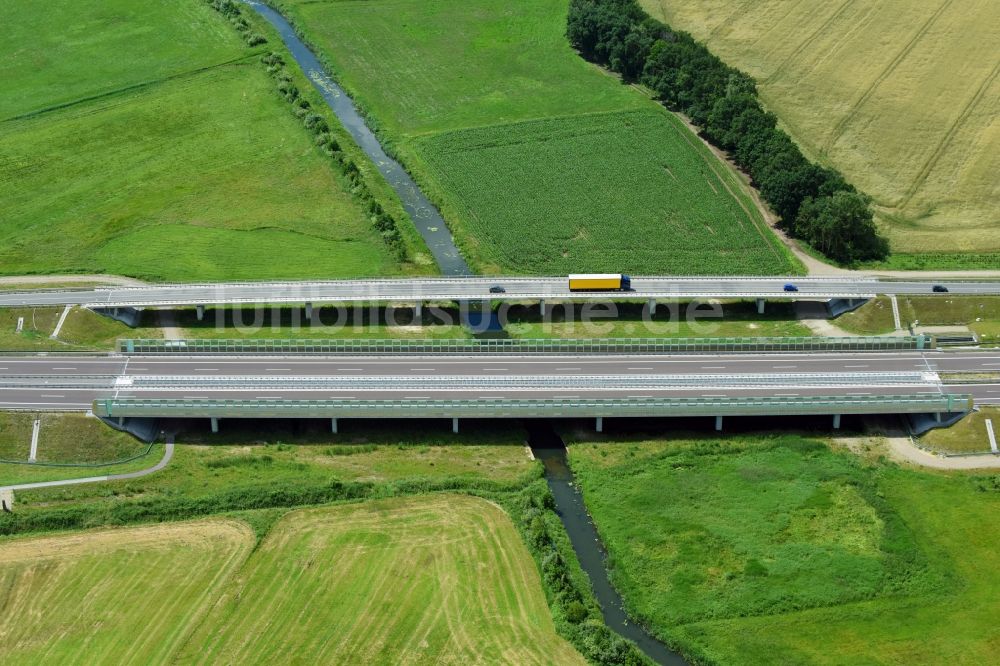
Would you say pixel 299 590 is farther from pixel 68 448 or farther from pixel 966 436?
pixel 966 436

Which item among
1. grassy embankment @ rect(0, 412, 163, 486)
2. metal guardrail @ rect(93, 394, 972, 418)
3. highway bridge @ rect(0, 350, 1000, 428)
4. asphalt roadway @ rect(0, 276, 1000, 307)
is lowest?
grassy embankment @ rect(0, 412, 163, 486)

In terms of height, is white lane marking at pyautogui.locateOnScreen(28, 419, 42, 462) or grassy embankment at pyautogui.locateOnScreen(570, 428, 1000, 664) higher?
white lane marking at pyautogui.locateOnScreen(28, 419, 42, 462)

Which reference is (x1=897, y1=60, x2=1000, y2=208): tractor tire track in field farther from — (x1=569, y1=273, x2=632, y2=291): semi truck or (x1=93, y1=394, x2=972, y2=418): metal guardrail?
(x1=93, y1=394, x2=972, y2=418): metal guardrail

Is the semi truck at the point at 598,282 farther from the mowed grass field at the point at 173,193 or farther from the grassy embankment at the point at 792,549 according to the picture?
the grassy embankment at the point at 792,549

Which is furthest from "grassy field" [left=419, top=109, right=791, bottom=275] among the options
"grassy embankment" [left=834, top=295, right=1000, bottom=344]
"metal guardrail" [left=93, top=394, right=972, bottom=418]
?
"metal guardrail" [left=93, top=394, right=972, bottom=418]

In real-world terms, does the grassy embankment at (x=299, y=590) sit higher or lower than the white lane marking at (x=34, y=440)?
lower

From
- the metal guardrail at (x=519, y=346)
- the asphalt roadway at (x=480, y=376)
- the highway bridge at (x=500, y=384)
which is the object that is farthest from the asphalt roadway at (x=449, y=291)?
the asphalt roadway at (x=480, y=376)
